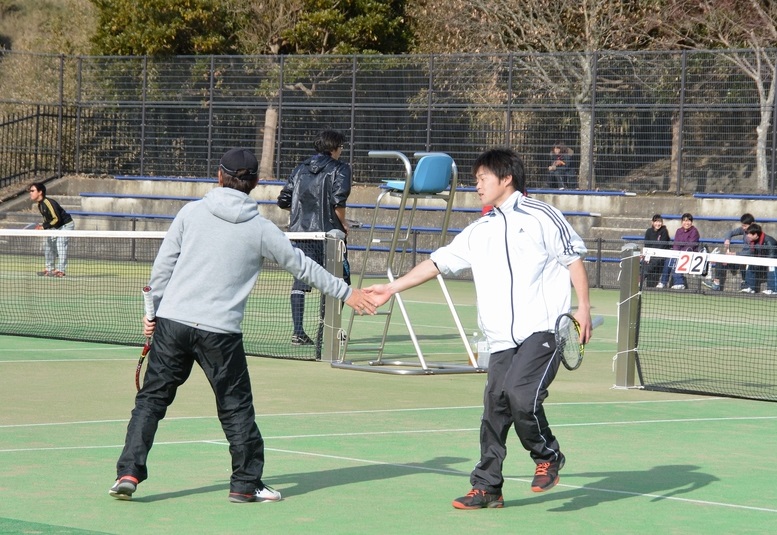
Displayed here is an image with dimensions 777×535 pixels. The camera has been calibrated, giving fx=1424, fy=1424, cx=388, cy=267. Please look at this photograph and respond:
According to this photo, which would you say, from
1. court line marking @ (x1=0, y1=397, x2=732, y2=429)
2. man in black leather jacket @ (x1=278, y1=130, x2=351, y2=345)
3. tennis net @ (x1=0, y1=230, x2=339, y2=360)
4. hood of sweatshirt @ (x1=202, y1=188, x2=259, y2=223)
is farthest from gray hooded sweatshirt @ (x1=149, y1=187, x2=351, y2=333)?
man in black leather jacket @ (x1=278, y1=130, x2=351, y2=345)

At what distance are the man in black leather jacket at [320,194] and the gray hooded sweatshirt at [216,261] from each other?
6.38 metres

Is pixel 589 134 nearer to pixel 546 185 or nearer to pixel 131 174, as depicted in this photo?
pixel 546 185

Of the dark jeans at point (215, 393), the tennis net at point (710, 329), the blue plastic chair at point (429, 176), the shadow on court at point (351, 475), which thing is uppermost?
the blue plastic chair at point (429, 176)

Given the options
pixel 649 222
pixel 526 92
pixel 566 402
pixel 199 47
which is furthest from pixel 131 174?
pixel 566 402

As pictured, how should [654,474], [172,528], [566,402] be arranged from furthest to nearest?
[566,402]
[654,474]
[172,528]

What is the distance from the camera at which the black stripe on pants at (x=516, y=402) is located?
664 centimetres

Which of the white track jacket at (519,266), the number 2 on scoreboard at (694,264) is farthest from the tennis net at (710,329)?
the white track jacket at (519,266)

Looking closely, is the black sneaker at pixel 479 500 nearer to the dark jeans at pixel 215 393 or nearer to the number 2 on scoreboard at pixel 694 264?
the dark jeans at pixel 215 393

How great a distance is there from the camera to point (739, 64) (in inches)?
998

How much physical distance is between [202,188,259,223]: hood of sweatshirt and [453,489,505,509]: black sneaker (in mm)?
1678

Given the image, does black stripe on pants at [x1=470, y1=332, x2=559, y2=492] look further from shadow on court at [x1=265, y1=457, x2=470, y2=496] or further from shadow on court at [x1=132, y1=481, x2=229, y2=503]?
shadow on court at [x1=132, y1=481, x2=229, y2=503]

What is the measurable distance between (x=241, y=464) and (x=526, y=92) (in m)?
22.1

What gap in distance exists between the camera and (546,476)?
6.80 meters

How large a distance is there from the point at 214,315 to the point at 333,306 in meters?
6.10
